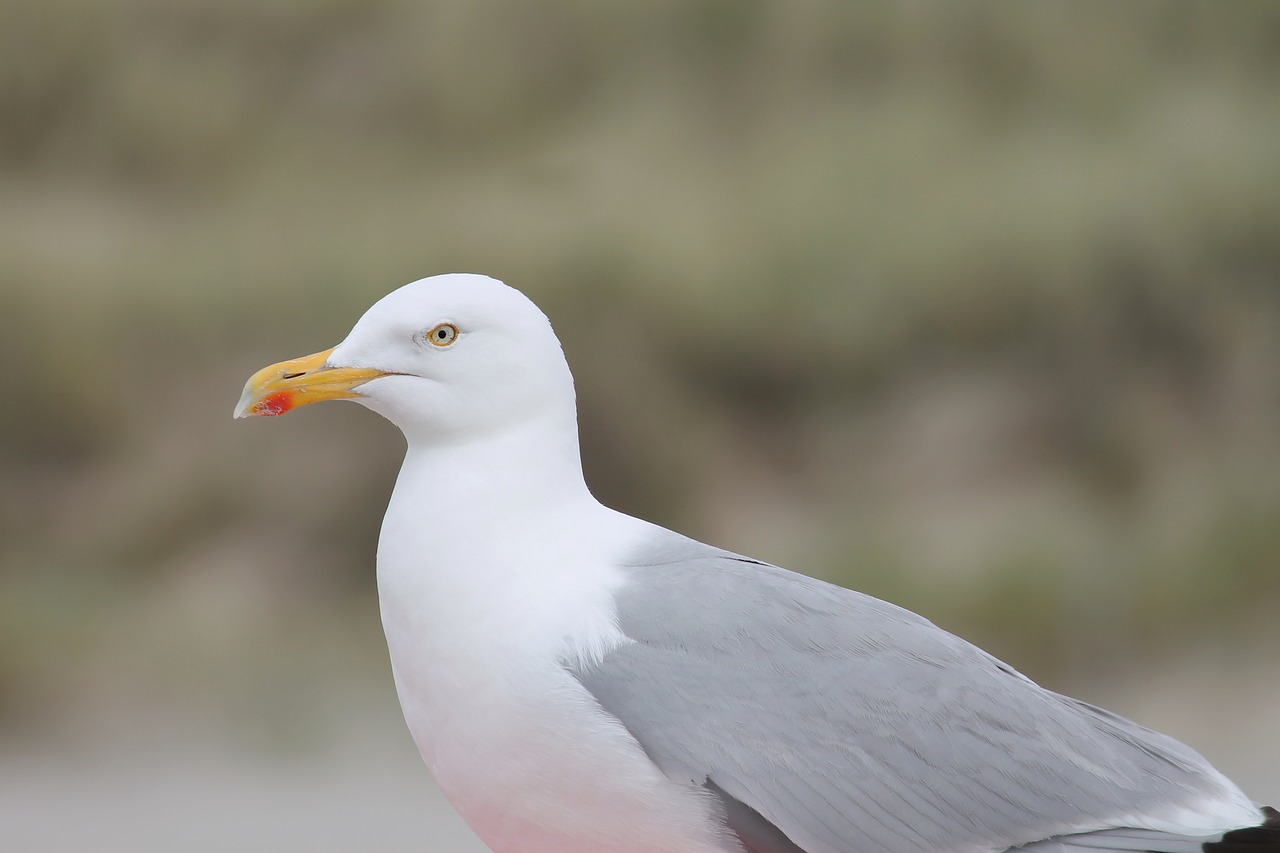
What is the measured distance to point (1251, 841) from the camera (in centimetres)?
136

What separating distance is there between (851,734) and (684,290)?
2326 mm

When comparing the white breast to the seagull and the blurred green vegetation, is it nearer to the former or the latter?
the seagull

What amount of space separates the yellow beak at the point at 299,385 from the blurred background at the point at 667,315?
2008mm

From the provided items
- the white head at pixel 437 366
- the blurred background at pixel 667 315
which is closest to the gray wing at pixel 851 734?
the white head at pixel 437 366

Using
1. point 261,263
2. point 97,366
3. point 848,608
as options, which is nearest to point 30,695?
point 97,366

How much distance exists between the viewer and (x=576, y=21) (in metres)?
3.85

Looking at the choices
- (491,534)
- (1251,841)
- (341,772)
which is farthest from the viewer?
(341,772)

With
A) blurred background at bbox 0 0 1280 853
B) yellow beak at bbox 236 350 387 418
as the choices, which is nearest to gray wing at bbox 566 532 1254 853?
yellow beak at bbox 236 350 387 418

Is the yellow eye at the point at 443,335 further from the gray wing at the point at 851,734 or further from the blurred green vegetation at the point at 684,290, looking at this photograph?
the blurred green vegetation at the point at 684,290

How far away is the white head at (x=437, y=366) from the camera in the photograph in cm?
150

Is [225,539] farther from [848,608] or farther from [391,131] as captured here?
[848,608]

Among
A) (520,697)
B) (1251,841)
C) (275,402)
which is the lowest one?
(520,697)

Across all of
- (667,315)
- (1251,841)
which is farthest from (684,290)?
(1251,841)

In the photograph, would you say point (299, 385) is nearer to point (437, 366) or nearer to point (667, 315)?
point (437, 366)
